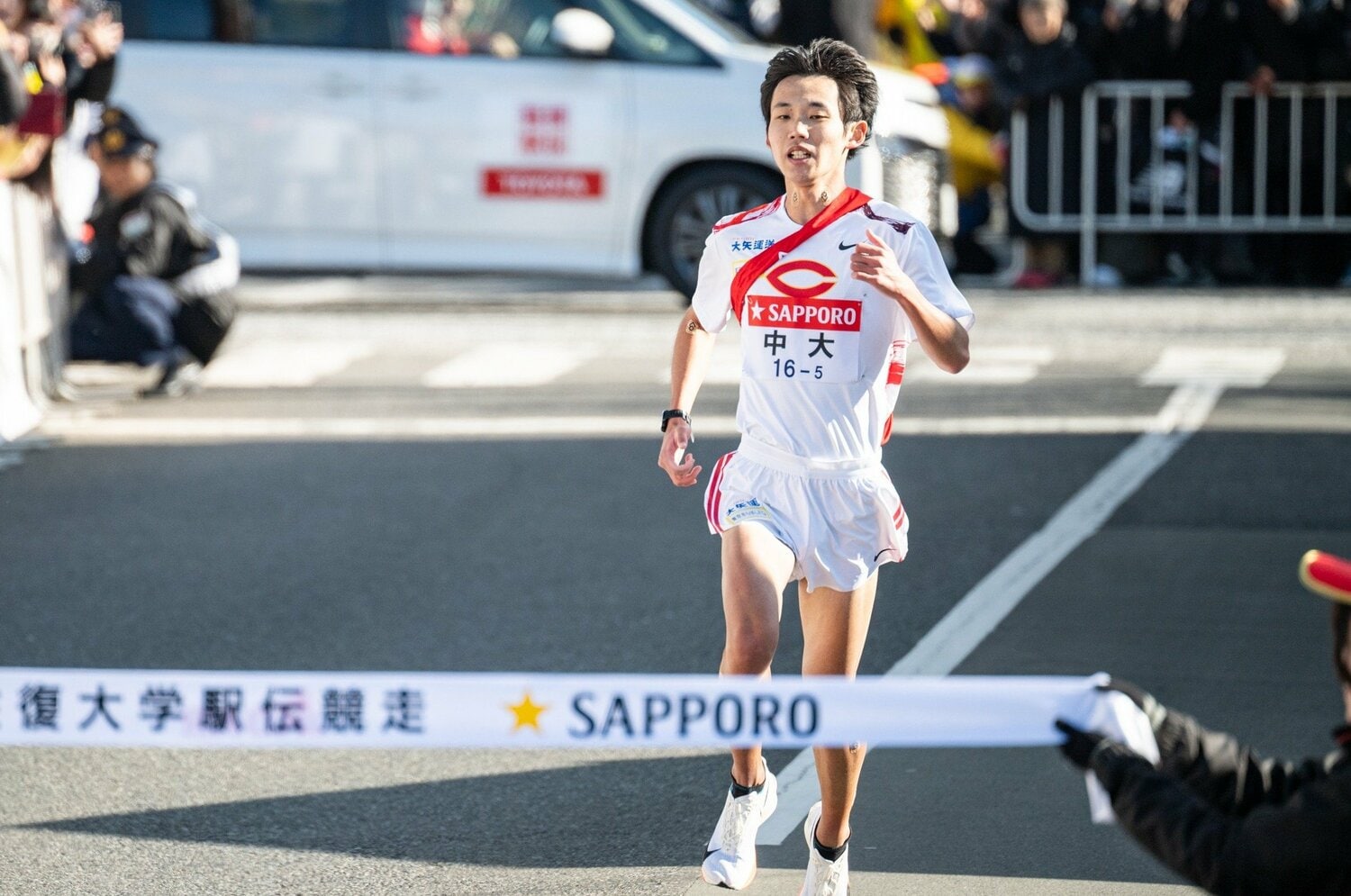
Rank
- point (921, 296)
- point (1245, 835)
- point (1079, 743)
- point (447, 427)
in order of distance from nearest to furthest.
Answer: point (1245, 835) < point (1079, 743) < point (921, 296) < point (447, 427)

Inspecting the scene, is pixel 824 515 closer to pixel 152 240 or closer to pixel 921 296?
pixel 921 296

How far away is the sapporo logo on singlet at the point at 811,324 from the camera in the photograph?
4531mm

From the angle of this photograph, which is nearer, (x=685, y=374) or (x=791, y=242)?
(x=791, y=242)

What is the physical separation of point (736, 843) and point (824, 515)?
2.51ft

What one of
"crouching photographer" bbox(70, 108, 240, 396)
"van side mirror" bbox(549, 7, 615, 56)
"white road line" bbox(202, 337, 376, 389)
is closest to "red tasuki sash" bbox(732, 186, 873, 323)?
"crouching photographer" bbox(70, 108, 240, 396)

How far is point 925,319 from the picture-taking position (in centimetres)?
434

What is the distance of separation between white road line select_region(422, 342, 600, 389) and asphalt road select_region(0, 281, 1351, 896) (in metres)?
0.04

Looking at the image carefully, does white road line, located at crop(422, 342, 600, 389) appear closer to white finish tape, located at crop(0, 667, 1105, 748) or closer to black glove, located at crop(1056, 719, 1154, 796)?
white finish tape, located at crop(0, 667, 1105, 748)

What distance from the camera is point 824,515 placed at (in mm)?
4559

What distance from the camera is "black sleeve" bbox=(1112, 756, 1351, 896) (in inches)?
122

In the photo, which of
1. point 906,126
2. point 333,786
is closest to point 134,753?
point 333,786

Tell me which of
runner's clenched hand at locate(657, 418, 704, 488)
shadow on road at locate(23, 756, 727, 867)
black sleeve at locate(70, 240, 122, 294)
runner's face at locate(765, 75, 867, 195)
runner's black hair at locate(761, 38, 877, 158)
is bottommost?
shadow on road at locate(23, 756, 727, 867)

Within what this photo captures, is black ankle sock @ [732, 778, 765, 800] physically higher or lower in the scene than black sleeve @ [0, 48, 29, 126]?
lower

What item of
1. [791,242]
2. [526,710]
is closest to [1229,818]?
[526,710]
